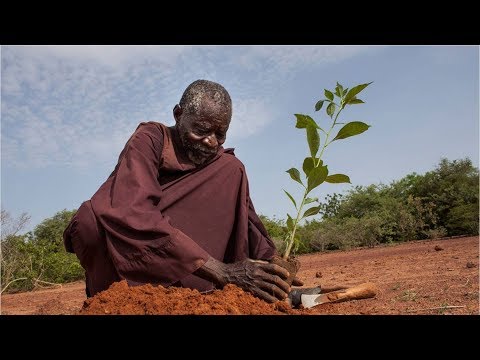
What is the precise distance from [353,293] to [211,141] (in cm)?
144

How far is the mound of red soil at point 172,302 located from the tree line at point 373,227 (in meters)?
8.30

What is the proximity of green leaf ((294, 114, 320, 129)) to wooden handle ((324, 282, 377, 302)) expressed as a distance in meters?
1.09

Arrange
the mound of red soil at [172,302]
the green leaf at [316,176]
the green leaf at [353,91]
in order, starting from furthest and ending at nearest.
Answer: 1. the green leaf at [353,91]
2. the green leaf at [316,176]
3. the mound of red soil at [172,302]

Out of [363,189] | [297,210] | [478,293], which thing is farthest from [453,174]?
[297,210]


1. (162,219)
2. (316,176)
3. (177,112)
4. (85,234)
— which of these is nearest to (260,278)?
(162,219)

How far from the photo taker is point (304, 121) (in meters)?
2.61

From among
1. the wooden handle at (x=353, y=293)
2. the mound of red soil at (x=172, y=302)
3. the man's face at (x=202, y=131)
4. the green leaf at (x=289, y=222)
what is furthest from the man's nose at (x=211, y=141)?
the wooden handle at (x=353, y=293)

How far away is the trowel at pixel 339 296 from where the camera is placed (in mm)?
2655

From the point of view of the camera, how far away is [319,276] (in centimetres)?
607

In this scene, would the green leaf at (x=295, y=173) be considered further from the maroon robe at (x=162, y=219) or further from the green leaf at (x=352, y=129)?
the maroon robe at (x=162, y=219)

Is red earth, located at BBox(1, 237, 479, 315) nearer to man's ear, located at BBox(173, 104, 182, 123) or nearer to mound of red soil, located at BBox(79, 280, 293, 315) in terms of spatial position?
mound of red soil, located at BBox(79, 280, 293, 315)

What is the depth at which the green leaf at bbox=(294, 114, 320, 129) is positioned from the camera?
255 cm

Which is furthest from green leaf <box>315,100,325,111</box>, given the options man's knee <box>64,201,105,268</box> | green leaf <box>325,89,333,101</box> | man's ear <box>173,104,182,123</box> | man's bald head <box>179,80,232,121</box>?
man's knee <box>64,201,105,268</box>
